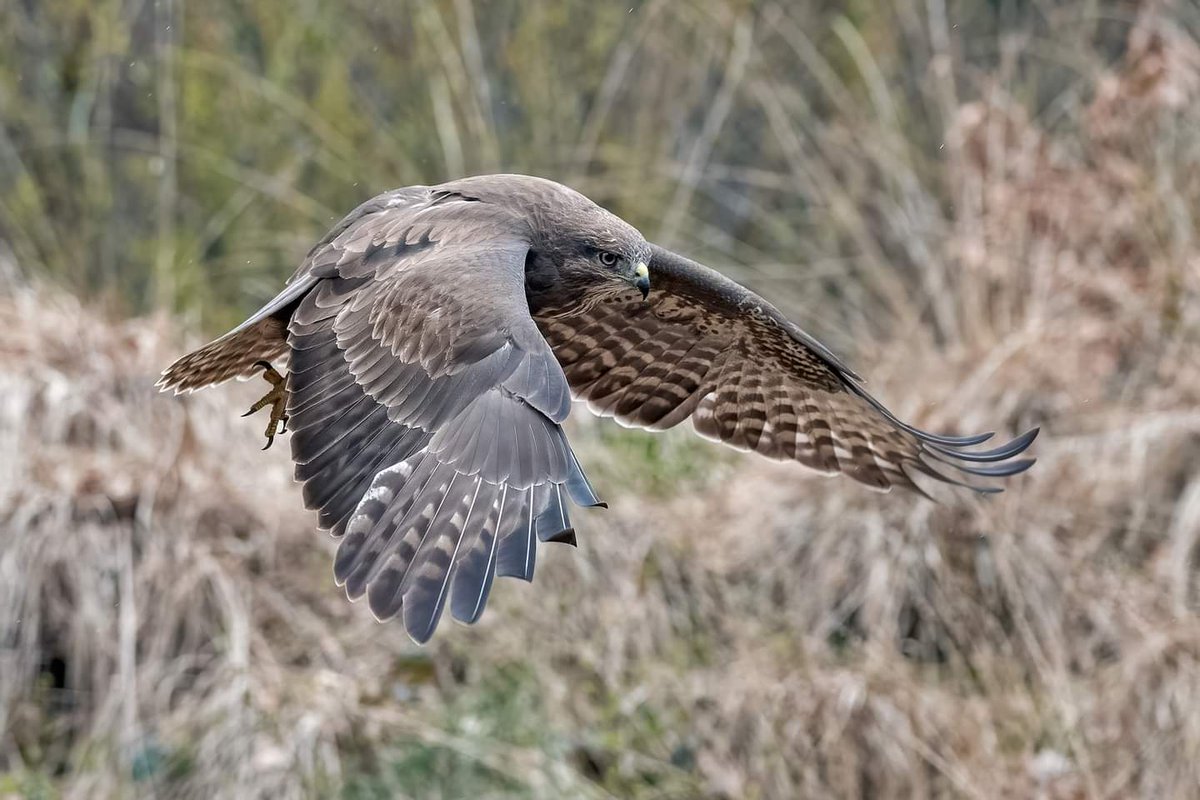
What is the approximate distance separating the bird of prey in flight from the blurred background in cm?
146

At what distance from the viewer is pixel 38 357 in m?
6.85

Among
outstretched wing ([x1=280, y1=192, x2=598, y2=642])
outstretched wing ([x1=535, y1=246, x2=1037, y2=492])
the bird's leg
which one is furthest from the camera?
outstretched wing ([x1=535, y1=246, x2=1037, y2=492])

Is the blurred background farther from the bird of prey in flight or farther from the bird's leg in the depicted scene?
the bird's leg

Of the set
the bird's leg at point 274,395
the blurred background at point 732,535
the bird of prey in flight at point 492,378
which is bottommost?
the blurred background at point 732,535

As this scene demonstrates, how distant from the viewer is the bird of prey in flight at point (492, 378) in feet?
11.7

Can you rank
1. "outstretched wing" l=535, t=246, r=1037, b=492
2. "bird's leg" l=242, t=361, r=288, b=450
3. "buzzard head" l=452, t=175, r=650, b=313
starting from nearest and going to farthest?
"buzzard head" l=452, t=175, r=650, b=313 < "bird's leg" l=242, t=361, r=288, b=450 < "outstretched wing" l=535, t=246, r=1037, b=492

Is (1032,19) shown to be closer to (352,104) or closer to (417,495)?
(352,104)

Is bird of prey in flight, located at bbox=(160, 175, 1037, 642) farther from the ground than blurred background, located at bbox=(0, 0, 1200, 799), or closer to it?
farther from the ground

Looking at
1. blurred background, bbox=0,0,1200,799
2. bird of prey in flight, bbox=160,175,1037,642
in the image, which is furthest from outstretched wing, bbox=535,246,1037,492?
blurred background, bbox=0,0,1200,799

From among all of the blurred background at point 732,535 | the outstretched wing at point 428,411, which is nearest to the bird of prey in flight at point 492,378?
the outstretched wing at point 428,411

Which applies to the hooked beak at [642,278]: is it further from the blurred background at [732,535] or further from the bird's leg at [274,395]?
the blurred background at [732,535]

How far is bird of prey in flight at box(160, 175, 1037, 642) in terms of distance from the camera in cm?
356

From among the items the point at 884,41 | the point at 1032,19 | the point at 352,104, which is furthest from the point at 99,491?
the point at 1032,19

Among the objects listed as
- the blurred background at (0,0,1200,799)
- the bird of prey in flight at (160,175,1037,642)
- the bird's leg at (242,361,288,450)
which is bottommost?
the blurred background at (0,0,1200,799)
